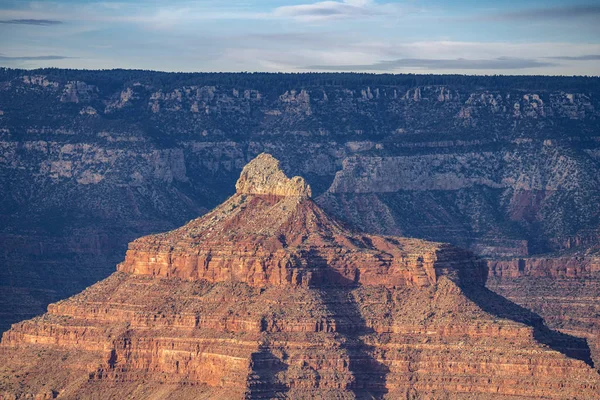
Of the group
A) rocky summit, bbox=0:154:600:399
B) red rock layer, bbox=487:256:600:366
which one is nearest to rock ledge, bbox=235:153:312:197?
rocky summit, bbox=0:154:600:399

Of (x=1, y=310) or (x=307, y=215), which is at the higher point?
(x=307, y=215)

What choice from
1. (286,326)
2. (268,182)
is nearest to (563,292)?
(268,182)

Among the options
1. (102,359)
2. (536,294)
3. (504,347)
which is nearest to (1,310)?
(536,294)

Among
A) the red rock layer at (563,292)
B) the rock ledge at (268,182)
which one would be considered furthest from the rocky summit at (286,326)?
the red rock layer at (563,292)

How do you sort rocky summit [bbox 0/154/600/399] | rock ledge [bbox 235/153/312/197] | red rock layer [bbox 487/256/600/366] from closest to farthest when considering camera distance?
1. rocky summit [bbox 0/154/600/399]
2. rock ledge [bbox 235/153/312/197]
3. red rock layer [bbox 487/256/600/366]

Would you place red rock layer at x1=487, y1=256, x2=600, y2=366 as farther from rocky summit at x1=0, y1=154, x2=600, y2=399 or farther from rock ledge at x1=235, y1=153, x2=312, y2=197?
rocky summit at x1=0, y1=154, x2=600, y2=399

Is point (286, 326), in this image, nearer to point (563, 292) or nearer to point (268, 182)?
point (268, 182)

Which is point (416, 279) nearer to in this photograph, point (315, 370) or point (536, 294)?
point (315, 370)

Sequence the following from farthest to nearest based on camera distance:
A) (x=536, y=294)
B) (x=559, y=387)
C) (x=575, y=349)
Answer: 1. (x=536, y=294)
2. (x=575, y=349)
3. (x=559, y=387)
